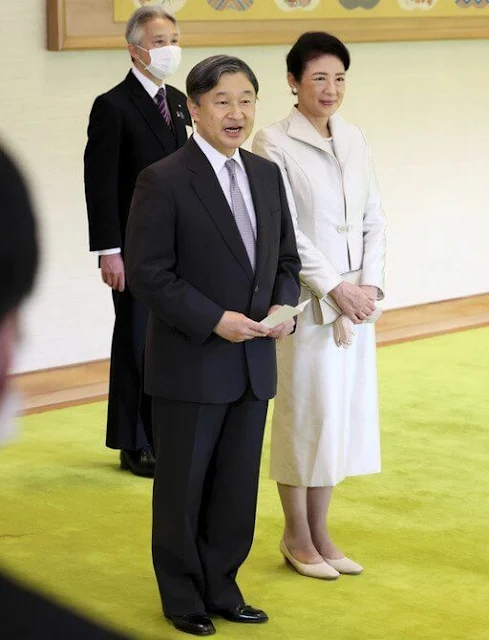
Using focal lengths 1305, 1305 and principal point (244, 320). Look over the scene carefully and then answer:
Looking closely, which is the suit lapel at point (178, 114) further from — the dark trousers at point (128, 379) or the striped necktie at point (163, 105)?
the dark trousers at point (128, 379)

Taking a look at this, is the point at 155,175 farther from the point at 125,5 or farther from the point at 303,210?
the point at 125,5

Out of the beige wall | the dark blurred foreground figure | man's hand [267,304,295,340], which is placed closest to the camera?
the dark blurred foreground figure

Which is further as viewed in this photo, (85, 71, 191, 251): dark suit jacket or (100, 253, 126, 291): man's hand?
(100, 253, 126, 291): man's hand

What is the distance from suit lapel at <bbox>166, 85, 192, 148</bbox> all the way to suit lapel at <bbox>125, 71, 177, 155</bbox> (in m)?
0.05

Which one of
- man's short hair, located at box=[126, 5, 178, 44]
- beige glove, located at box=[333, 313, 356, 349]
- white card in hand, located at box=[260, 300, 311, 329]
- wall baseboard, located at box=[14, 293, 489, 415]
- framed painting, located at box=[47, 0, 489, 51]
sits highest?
framed painting, located at box=[47, 0, 489, 51]

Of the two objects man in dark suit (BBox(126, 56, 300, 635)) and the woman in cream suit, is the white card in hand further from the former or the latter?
the woman in cream suit

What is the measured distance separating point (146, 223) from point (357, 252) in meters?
0.88

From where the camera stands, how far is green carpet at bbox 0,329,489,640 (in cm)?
377

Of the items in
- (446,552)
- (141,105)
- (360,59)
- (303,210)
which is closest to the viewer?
(303,210)

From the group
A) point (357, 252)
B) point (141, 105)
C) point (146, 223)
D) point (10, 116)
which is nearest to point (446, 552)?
point (357, 252)

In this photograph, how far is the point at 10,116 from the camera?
19.4 ft

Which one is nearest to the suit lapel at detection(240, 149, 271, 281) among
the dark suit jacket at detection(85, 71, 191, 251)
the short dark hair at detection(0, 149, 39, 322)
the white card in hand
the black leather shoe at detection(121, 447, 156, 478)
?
the white card in hand

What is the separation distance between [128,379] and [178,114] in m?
1.04

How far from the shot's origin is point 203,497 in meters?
3.65
